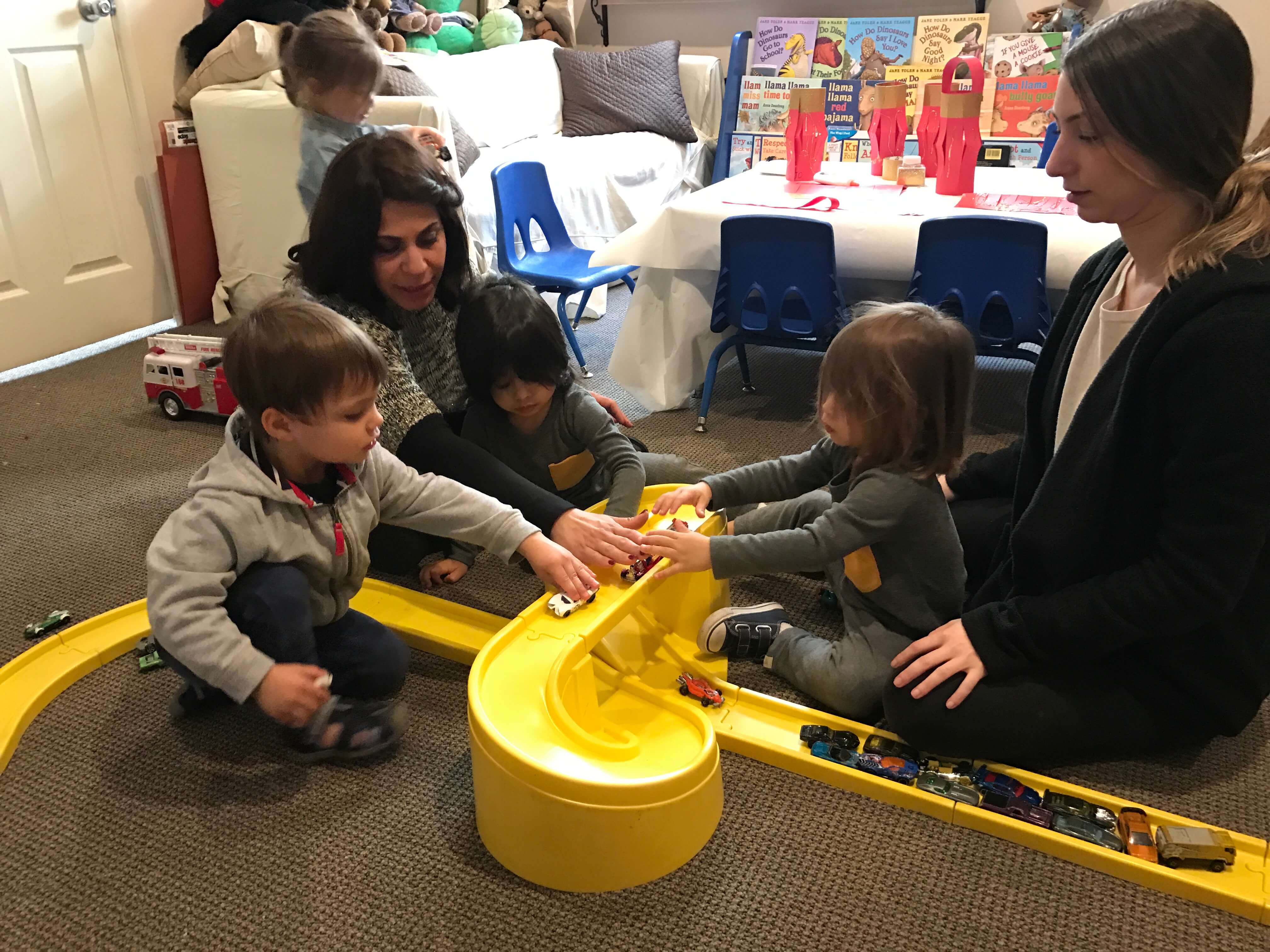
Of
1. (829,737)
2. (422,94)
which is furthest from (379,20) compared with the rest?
(829,737)

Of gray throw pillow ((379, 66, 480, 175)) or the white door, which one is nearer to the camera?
the white door

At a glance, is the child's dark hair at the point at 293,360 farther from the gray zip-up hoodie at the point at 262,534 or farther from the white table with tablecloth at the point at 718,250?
the white table with tablecloth at the point at 718,250

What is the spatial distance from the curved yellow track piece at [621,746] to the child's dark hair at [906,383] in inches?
11.2

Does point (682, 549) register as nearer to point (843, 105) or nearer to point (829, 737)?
point (829, 737)

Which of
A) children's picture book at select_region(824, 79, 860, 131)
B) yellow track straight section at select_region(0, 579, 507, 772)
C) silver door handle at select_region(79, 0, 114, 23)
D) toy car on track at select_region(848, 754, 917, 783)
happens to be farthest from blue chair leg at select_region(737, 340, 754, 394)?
silver door handle at select_region(79, 0, 114, 23)

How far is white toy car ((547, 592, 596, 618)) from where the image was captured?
1123mm

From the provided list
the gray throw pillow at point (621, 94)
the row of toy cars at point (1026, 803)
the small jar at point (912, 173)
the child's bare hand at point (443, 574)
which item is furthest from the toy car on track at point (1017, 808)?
the gray throw pillow at point (621, 94)

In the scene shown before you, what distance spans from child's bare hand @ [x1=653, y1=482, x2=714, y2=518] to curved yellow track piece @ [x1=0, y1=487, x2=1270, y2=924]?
0.03 meters

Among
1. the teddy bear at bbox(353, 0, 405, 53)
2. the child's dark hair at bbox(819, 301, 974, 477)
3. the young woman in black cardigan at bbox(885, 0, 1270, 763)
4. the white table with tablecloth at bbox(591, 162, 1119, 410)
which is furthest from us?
the teddy bear at bbox(353, 0, 405, 53)

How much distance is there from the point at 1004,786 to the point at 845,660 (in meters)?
0.23

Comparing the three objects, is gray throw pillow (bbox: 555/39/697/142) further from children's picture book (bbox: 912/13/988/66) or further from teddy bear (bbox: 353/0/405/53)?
children's picture book (bbox: 912/13/988/66)

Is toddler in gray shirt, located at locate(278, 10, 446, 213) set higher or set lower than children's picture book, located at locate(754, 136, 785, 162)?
higher

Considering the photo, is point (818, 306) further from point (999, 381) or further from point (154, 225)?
point (154, 225)

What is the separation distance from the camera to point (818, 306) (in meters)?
1.97
